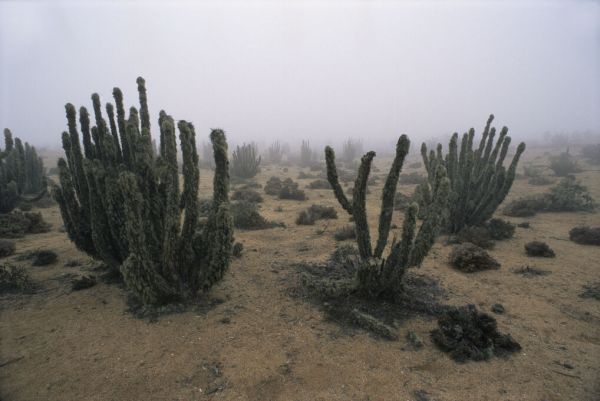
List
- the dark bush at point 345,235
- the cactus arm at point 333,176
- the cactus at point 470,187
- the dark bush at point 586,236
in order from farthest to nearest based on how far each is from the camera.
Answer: the cactus at point 470,187, the dark bush at point 345,235, the dark bush at point 586,236, the cactus arm at point 333,176

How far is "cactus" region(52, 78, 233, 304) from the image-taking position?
4246 millimetres

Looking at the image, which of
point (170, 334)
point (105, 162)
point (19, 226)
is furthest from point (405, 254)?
point (19, 226)

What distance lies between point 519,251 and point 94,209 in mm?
8381

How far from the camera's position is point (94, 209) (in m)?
4.95

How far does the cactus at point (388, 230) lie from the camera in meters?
4.22

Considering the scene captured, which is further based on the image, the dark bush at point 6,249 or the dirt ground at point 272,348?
the dark bush at point 6,249

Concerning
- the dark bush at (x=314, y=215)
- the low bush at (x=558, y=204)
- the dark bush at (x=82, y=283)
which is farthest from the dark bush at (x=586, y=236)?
the dark bush at (x=82, y=283)

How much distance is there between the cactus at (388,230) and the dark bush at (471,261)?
6.75 ft

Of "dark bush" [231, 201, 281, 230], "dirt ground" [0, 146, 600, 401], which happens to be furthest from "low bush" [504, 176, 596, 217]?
"dark bush" [231, 201, 281, 230]

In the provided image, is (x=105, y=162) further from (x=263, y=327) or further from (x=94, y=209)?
(x=263, y=327)

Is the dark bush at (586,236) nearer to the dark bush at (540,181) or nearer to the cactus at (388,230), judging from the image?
the cactus at (388,230)

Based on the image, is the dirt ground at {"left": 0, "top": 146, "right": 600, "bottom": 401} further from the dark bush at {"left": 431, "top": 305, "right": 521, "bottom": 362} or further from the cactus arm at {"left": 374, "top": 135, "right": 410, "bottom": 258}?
the cactus arm at {"left": 374, "top": 135, "right": 410, "bottom": 258}

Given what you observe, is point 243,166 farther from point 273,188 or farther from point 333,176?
point 333,176

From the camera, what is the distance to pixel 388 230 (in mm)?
4629
